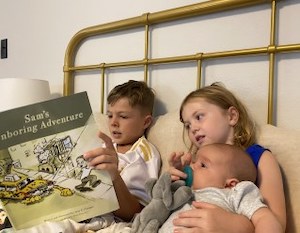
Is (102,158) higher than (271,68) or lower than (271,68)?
lower

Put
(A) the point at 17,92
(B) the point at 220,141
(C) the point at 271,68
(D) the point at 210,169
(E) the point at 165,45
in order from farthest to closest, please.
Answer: (A) the point at 17,92, (E) the point at 165,45, (C) the point at 271,68, (B) the point at 220,141, (D) the point at 210,169

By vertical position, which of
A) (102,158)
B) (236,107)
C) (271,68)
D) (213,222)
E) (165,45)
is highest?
(165,45)

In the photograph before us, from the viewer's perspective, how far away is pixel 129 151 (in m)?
1.27

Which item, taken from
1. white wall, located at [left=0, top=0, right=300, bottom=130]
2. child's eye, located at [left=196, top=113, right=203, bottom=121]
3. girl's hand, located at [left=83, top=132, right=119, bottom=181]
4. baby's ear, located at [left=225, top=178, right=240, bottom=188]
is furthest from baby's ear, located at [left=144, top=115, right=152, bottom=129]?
baby's ear, located at [left=225, top=178, right=240, bottom=188]

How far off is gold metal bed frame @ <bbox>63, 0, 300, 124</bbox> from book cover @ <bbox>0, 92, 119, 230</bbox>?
1.93ft

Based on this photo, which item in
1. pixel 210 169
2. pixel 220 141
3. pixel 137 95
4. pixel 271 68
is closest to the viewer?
pixel 210 169

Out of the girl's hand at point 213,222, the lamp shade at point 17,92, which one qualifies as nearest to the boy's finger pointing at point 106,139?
the girl's hand at point 213,222

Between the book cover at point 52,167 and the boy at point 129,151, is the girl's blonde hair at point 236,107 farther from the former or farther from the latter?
the book cover at point 52,167

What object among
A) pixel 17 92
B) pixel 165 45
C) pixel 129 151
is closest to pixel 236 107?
pixel 129 151

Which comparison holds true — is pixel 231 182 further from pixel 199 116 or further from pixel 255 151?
pixel 199 116

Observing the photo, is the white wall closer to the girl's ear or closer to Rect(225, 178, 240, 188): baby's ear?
the girl's ear

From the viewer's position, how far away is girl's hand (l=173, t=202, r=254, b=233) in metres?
0.80

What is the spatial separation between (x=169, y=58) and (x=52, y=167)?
2.37ft

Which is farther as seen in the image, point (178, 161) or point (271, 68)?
point (271, 68)
